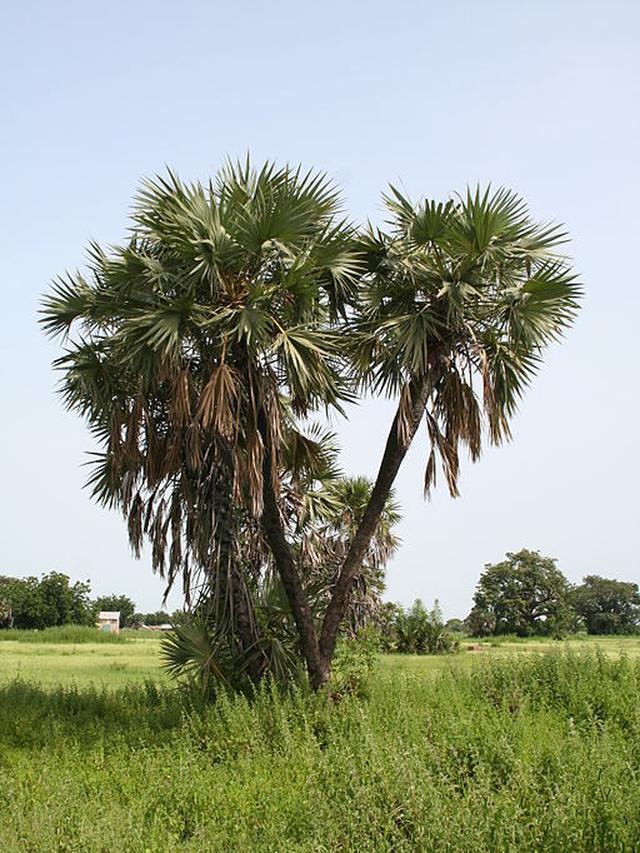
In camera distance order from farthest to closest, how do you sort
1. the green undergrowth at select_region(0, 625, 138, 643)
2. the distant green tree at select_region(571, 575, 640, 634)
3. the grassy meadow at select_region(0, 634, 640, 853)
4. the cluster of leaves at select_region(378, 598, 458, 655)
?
1. the distant green tree at select_region(571, 575, 640, 634)
2. the green undergrowth at select_region(0, 625, 138, 643)
3. the cluster of leaves at select_region(378, 598, 458, 655)
4. the grassy meadow at select_region(0, 634, 640, 853)

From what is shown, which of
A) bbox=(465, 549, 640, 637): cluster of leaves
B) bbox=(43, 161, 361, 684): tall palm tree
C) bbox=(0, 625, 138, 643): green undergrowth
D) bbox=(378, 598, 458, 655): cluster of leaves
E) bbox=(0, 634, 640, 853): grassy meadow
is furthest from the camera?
bbox=(465, 549, 640, 637): cluster of leaves

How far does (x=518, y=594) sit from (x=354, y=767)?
64072mm

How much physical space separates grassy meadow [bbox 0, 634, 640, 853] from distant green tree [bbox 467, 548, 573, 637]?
5687cm

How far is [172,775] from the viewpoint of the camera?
36.3 feet

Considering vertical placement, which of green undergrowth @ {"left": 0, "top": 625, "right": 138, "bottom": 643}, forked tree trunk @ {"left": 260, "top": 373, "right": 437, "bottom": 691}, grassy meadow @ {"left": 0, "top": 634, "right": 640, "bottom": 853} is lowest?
grassy meadow @ {"left": 0, "top": 634, "right": 640, "bottom": 853}

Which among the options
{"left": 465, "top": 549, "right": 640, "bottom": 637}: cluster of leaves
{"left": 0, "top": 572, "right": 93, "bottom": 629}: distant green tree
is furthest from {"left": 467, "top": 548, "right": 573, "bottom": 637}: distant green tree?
{"left": 0, "top": 572, "right": 93, "bottom": 629}: distant green tree

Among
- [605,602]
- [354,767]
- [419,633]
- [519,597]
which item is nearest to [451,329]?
[354,767]

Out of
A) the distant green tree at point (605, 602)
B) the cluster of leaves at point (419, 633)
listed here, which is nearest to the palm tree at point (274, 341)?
the cluster of leaves at point (419, 633)

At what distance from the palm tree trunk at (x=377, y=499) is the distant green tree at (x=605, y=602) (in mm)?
82559

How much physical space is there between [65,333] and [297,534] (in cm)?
546

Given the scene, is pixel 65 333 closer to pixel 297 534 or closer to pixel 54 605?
pixel 297 534

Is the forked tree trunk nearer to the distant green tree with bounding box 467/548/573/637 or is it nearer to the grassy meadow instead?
the grassy meadow

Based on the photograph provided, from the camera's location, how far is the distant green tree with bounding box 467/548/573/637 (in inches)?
2781

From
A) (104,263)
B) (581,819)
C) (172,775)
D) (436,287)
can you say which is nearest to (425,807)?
(581,819)
